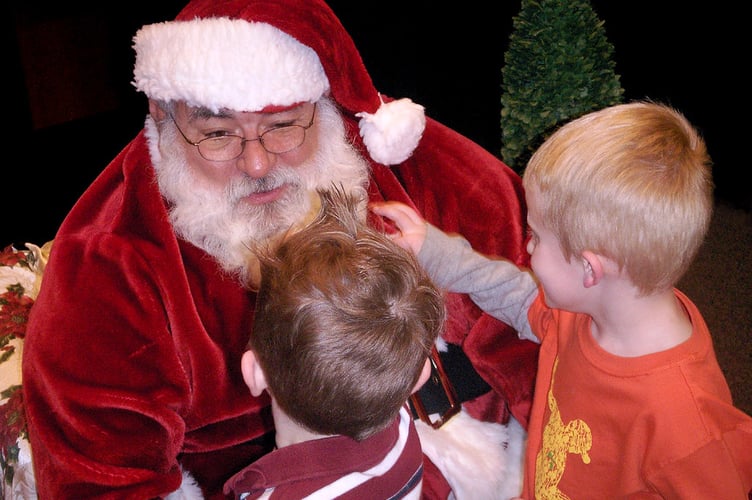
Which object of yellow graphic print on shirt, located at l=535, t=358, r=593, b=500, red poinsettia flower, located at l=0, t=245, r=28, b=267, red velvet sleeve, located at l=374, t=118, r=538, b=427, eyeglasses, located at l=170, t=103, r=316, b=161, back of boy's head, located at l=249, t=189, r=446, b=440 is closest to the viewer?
back of boy's head, located at l=249, t=189, r=446, b=440

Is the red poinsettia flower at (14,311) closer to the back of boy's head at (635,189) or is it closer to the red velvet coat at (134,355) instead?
the red velvet coat at (134,355)

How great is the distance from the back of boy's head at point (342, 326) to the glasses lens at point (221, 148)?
20.3 inches

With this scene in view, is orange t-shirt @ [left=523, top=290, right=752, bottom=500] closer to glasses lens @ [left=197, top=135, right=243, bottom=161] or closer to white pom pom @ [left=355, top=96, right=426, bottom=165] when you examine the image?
white pom pom @ [left=355, top=96, right=426, bottom=165]

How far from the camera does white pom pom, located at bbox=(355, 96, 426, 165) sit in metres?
1.64

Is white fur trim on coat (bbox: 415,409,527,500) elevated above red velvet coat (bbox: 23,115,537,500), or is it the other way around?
red velvet coat (bbox: 23,115,537,500)

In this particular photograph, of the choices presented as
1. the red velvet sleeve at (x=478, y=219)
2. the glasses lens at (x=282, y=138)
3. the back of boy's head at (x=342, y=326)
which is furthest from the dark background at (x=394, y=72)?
the back of boy's head at (x=342, y=326)

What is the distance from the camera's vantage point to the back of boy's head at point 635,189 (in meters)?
1.07

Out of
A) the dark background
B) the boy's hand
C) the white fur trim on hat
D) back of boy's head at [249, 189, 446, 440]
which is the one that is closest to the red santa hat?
the white fur trim on hat

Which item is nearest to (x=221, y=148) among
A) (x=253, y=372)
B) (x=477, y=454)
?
(x=253, y=372)

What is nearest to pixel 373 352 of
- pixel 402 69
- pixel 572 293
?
pixel 572 293

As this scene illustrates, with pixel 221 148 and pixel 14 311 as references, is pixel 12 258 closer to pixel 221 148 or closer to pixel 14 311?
pixel 14 311

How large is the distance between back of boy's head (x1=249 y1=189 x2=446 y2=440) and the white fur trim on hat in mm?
483

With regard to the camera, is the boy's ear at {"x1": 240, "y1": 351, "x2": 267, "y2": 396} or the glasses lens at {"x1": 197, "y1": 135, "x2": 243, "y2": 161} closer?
the boy's ear at {"x1": 240, "y1": 351, "x2": 267, "y2": 396}

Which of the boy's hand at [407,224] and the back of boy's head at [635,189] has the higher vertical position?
the back of boy's head at [635,189]
